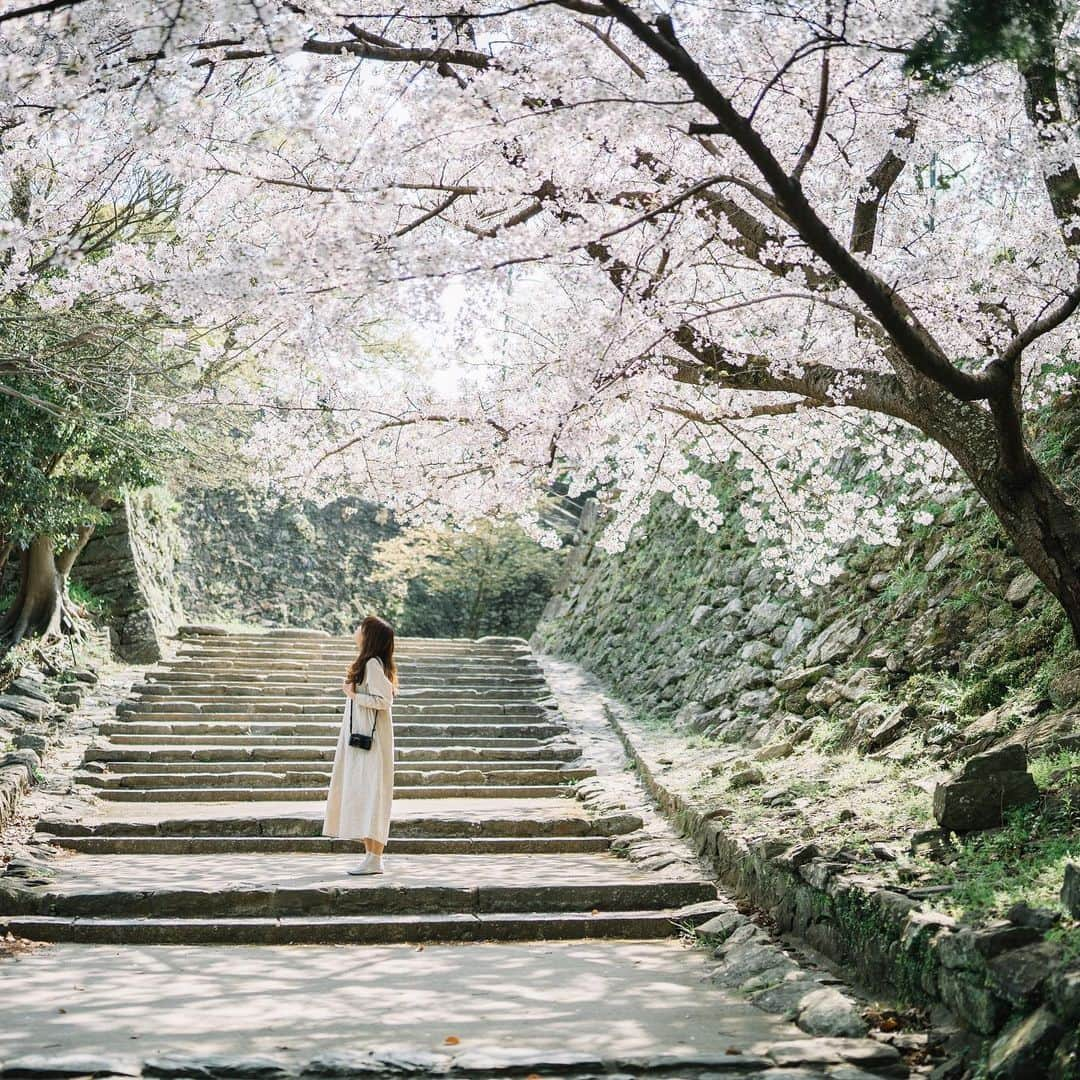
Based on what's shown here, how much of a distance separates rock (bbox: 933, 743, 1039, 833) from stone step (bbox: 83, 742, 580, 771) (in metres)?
5.63

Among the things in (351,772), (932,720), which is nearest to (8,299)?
(351,772)

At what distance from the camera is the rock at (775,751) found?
756 cm

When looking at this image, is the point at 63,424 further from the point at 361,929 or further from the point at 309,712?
the point at 361,929

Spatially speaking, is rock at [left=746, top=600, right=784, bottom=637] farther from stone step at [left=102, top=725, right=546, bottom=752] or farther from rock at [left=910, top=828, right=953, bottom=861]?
rock at [left=910, top=828, right=953, bottom=861]

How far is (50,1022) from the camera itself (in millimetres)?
3748

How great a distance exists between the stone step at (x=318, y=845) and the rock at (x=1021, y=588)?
10.5 ft

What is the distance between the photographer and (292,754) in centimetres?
978

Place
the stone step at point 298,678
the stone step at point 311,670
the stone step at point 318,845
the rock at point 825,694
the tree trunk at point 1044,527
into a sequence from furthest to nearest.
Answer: the stone step at point 311,670, the stone step at point 298,678, the rock at point 825,694, the stone step at point 318,845, the tree trunk at point 1044,527

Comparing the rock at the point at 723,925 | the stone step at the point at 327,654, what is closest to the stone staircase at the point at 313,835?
the rock at the point at 723,925

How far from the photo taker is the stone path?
3477 millimetres

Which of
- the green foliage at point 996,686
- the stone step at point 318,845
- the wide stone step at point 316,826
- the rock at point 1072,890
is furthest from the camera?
the wide stone step at point 316,826

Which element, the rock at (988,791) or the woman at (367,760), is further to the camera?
the woman at (367,760)

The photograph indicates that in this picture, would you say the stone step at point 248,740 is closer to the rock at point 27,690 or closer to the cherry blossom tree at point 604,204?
the rock at point 27,690

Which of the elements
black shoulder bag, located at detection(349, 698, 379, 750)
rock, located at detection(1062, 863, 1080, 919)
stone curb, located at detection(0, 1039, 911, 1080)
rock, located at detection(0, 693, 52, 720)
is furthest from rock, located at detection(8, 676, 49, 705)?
rock, located at detection(1062, 863, 1080, 919)
